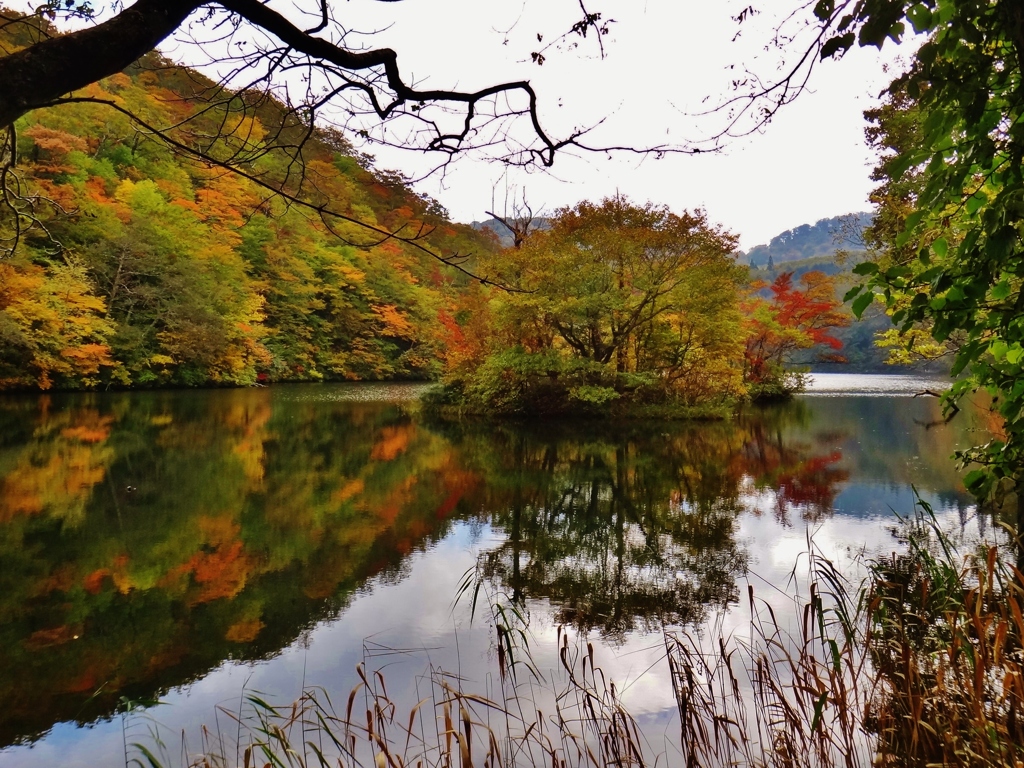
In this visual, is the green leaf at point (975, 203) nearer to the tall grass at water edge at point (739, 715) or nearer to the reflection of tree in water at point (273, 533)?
the tall grass at water edge at point (739, 715)

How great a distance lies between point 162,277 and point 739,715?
22950mm

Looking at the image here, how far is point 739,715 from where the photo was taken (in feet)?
8.86

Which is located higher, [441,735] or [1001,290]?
[1001,290]

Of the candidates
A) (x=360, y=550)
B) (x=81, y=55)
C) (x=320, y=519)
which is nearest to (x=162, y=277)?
(x=320, y=519)

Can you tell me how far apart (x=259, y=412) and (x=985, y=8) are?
56.3 feet

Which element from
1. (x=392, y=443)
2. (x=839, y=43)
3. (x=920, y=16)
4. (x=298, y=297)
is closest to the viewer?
(x=920, y=16)

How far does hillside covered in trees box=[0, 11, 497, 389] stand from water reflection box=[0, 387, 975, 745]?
14.1 ft

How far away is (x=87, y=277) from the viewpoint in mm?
19438

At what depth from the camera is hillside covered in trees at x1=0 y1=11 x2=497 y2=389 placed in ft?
56.7

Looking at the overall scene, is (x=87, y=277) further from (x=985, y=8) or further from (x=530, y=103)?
(x=985, y=8)

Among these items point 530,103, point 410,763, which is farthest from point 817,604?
point 530,103

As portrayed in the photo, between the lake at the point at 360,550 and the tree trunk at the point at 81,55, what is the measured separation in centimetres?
200

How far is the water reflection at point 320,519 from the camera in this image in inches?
151

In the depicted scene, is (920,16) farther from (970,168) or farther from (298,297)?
(298,297)
